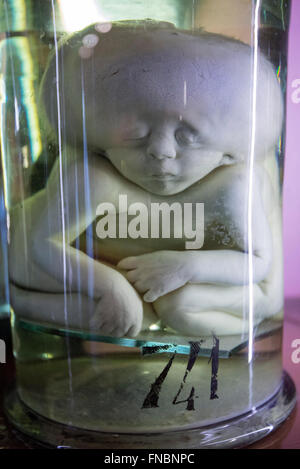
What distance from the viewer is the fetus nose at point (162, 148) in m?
0.25

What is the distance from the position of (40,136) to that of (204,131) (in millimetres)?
91

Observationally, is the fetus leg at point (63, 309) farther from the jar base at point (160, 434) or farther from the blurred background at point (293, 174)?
the blurred background at point (293, 174)

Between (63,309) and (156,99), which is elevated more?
(156,99)

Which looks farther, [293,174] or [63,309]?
[293,174]

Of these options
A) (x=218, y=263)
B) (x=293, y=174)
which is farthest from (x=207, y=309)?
(x=293, y=174)

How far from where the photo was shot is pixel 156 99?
0.25 meters

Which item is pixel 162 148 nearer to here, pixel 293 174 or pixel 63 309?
pixel 63 309

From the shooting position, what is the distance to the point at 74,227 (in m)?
0.27

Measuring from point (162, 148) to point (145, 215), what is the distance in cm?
3

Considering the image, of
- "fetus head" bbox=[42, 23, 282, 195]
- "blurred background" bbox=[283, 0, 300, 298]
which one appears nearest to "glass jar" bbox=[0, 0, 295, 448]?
"fetus head" bbox=[42, 23, 282, 195]

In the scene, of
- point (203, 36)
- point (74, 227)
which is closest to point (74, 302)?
point (74, 227)

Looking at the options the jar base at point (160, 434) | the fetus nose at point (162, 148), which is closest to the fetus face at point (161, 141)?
the fetus nose at point (162, 148)

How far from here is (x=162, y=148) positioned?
254mm

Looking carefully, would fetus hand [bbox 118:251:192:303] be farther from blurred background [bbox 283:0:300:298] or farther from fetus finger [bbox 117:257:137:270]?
blurred background [bbox 283:0:300:298]
